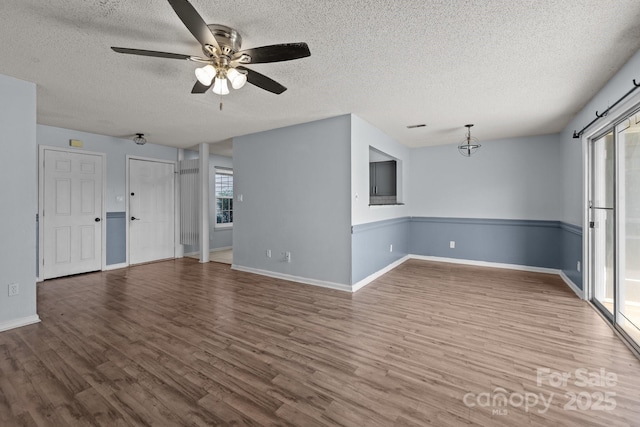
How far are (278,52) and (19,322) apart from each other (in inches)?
139

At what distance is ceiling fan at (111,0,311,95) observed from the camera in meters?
1.75

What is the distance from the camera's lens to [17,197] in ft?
9.19

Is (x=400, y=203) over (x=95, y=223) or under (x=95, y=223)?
over

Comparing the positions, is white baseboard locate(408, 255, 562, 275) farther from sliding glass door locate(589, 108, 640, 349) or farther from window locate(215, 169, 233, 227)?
window locate(215, 169, 233, 227)

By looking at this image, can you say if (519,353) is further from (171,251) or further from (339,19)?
(171,251)

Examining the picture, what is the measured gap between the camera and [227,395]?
1771mm

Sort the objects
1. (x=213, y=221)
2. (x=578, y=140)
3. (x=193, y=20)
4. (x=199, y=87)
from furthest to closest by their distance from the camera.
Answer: (x=213, y=221)
(x=578, y=140)
(x=199, y=87)
(x=193, y=20)

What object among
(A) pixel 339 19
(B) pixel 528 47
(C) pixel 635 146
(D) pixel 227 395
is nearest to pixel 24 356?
(D) pixel 227 395

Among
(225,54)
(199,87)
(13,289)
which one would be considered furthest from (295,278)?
(225,54)

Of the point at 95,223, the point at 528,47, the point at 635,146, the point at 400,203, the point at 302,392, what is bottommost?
the point at 302,392

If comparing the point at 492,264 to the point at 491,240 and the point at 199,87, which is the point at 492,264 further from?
the point at 199,87

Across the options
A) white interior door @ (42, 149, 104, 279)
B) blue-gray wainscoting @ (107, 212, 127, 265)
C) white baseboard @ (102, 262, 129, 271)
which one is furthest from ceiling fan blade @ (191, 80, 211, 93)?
white baseboard @ (102, 262, 129, 271)

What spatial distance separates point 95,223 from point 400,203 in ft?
→ 18.6

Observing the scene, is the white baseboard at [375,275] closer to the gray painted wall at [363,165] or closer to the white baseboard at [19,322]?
the gray painted wall at [363,165]
